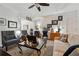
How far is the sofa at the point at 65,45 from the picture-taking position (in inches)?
72.7

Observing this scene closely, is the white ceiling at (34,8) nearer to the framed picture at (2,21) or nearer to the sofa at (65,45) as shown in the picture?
the framed picture at (2,21)

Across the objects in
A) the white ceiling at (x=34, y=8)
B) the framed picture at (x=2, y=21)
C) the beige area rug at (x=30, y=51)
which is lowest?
the beige area rug at (x=30, y=51)

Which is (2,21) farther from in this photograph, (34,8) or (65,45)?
(65,45)

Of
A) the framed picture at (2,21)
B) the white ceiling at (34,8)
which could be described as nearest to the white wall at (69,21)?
the white ceiling at (34,8)

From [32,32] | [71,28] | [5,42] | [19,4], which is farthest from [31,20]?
[71,28]

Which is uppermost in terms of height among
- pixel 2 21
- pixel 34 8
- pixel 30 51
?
pixel 34 8

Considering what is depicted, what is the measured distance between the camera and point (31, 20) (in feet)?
6.18

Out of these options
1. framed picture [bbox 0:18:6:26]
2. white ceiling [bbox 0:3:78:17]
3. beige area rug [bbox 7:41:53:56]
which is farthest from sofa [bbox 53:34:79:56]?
framed picture [bbox 0:18:6:26]

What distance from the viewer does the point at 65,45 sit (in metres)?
1.88

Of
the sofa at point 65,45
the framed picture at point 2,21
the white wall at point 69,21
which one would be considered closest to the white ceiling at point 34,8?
the white wall at point 69,21

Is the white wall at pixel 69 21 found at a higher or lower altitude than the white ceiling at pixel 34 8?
lower

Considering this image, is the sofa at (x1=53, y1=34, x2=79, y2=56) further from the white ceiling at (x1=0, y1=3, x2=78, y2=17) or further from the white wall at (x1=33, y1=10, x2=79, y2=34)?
the white ceiling at (x1=0, y1=3, x2=78, y2=17)

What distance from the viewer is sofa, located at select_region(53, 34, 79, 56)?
1.85 metres

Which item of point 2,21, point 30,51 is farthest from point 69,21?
point 2,21
